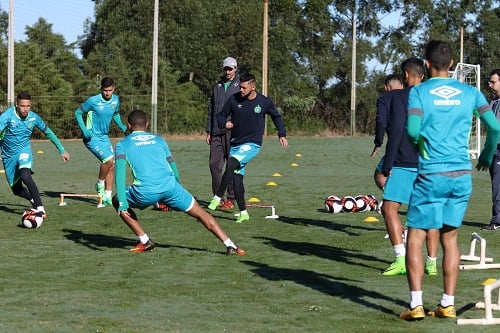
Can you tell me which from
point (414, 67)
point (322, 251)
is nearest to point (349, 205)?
point (322, 251)

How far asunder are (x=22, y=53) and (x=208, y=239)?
3676cm

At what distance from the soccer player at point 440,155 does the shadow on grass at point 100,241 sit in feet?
13.2

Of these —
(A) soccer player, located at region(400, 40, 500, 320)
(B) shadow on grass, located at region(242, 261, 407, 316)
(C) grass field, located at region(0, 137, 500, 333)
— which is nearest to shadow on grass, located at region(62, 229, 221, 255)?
(C) grass field, located at region(0, 137, 500, 333)

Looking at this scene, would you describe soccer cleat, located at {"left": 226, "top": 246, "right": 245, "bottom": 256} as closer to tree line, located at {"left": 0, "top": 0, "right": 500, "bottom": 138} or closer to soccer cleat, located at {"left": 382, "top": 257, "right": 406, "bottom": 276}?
soccer cleat, located at {"left": 382, "top": 257, "right": 406, "bottom": 276}

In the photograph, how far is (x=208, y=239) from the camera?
1151 centimetres

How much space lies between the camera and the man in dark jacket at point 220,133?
15.0 metres

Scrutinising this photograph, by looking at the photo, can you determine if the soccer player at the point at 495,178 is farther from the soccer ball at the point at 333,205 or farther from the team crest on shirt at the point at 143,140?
the team crest on shirt at the point at 143,140

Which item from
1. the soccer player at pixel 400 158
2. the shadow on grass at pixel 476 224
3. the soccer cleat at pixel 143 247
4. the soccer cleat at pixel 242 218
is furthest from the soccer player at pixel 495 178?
the soccer cleat at pixel 143 247

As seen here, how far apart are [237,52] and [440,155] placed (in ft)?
171

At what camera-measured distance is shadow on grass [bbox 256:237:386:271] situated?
998 cm

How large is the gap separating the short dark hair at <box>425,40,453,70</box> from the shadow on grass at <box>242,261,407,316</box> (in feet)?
6.21

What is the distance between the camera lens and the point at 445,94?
6.85 metres

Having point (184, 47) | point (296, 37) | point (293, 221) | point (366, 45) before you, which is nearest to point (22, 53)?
point (184, 47)

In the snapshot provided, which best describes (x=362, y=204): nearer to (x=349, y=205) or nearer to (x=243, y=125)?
(x=349, y=205)
